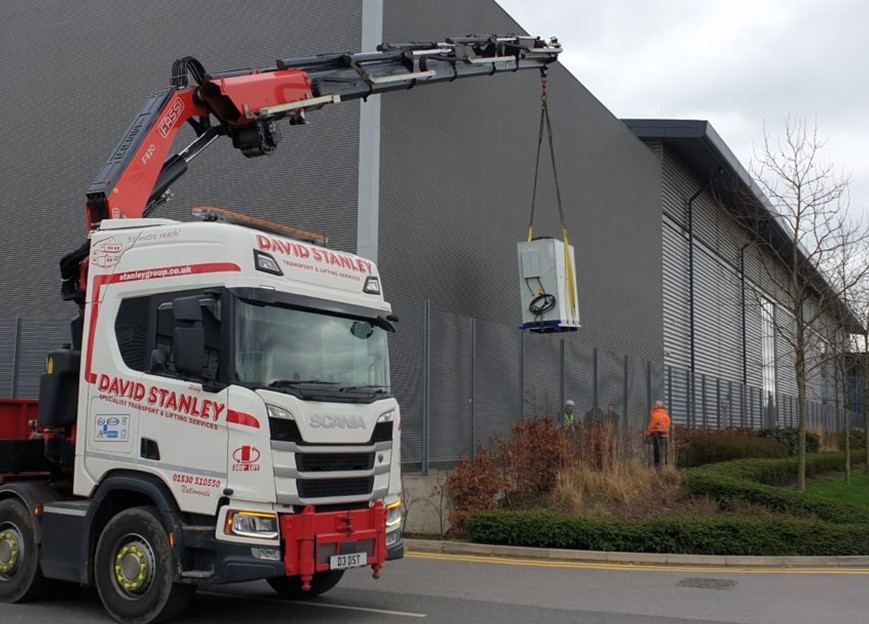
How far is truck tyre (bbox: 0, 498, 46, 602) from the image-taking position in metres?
9.55

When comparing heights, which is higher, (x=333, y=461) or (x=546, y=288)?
(x=546, y=288)

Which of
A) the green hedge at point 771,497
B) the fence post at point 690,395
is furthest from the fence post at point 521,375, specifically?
the fence post at point 690,395

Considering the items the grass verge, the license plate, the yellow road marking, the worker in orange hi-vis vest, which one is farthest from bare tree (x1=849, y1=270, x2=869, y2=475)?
the license plate

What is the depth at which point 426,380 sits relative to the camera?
1733 cm

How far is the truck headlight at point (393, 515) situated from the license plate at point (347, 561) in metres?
0.53

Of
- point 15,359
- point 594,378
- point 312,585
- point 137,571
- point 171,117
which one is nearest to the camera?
point 137,571

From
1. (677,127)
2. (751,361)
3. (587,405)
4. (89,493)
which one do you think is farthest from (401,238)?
(751,361)

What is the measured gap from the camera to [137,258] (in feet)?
30.5

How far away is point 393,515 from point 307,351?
1893 mm

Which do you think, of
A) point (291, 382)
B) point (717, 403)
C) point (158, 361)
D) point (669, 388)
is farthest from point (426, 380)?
point (717, 403)

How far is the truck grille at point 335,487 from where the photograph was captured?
28.0 feet

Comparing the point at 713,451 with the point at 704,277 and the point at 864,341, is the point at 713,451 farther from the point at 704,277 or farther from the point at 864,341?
the point at 704,277

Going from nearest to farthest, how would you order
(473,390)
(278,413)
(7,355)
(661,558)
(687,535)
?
(278,413), (661,558), (687,535), (473,390), (7,355)

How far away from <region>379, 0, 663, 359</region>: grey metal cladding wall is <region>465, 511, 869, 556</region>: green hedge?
6.43 meters
